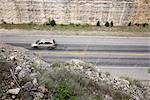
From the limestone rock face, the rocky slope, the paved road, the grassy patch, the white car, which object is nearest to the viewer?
the rocky slope

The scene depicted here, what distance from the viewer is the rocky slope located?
1164 cm

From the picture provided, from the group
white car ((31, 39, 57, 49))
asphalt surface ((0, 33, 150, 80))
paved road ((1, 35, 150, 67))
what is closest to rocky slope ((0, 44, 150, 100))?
asphalt surface ((0, 33, 150, 80))

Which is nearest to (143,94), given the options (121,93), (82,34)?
(121,93)

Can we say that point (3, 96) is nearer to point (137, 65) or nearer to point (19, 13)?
point (137, 65)

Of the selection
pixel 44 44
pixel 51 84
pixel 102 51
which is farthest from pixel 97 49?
pixel 51 84

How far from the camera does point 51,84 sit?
12.1 meters

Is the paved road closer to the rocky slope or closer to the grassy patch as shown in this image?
the rocky slope

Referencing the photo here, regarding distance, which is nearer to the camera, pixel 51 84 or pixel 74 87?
pixel 51 84

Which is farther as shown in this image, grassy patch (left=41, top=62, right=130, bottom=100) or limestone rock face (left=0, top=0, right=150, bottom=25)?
limestone rock face (left=0, top=0, right=150, bottom=25)

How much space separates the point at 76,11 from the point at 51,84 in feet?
69.4

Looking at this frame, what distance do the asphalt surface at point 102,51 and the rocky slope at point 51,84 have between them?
23.6ft

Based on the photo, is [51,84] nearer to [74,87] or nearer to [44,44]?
[74,87]

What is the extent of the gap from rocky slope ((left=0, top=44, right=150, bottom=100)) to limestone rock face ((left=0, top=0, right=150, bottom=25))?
16592 mm

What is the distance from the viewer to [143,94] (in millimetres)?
16344
